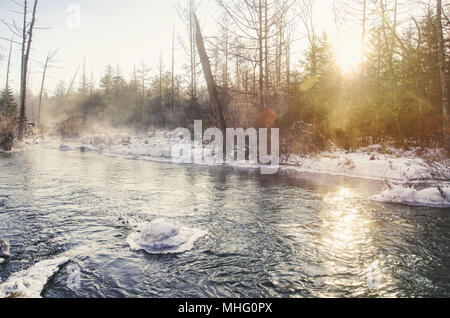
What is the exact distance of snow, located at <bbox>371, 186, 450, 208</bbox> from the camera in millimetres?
6383

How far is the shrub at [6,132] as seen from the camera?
16.2 metres

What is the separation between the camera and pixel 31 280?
3.05 meters

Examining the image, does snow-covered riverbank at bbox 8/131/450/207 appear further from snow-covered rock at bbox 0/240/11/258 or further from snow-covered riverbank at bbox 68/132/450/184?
snow-covered rock at bbox 0/240/11/258

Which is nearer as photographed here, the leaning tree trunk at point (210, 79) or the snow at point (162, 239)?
the snow at point (162, 239)

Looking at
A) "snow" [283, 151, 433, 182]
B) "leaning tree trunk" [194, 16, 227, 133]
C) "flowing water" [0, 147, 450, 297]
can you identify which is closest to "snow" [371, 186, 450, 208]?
"flowing water" [0, 147, 450, 297]

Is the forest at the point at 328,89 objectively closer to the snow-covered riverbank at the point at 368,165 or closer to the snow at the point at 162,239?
the snow-covered riverbank at the point at 368,165

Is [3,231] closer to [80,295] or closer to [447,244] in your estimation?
[80,295]

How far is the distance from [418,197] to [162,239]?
6087 mm

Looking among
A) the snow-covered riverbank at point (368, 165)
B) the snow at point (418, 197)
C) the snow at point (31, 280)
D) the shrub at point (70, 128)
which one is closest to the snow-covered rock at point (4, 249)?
the snow at point (31, 280)

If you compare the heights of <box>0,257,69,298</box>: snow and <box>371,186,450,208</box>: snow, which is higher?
<box>371,186,450,208</box>: snow

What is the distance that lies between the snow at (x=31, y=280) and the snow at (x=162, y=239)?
994 millimetres

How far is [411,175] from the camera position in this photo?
895 centimetres

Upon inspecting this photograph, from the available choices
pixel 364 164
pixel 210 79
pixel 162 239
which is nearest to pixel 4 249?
pixel 162 239

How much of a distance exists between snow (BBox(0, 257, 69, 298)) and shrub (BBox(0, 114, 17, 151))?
54.5ft
